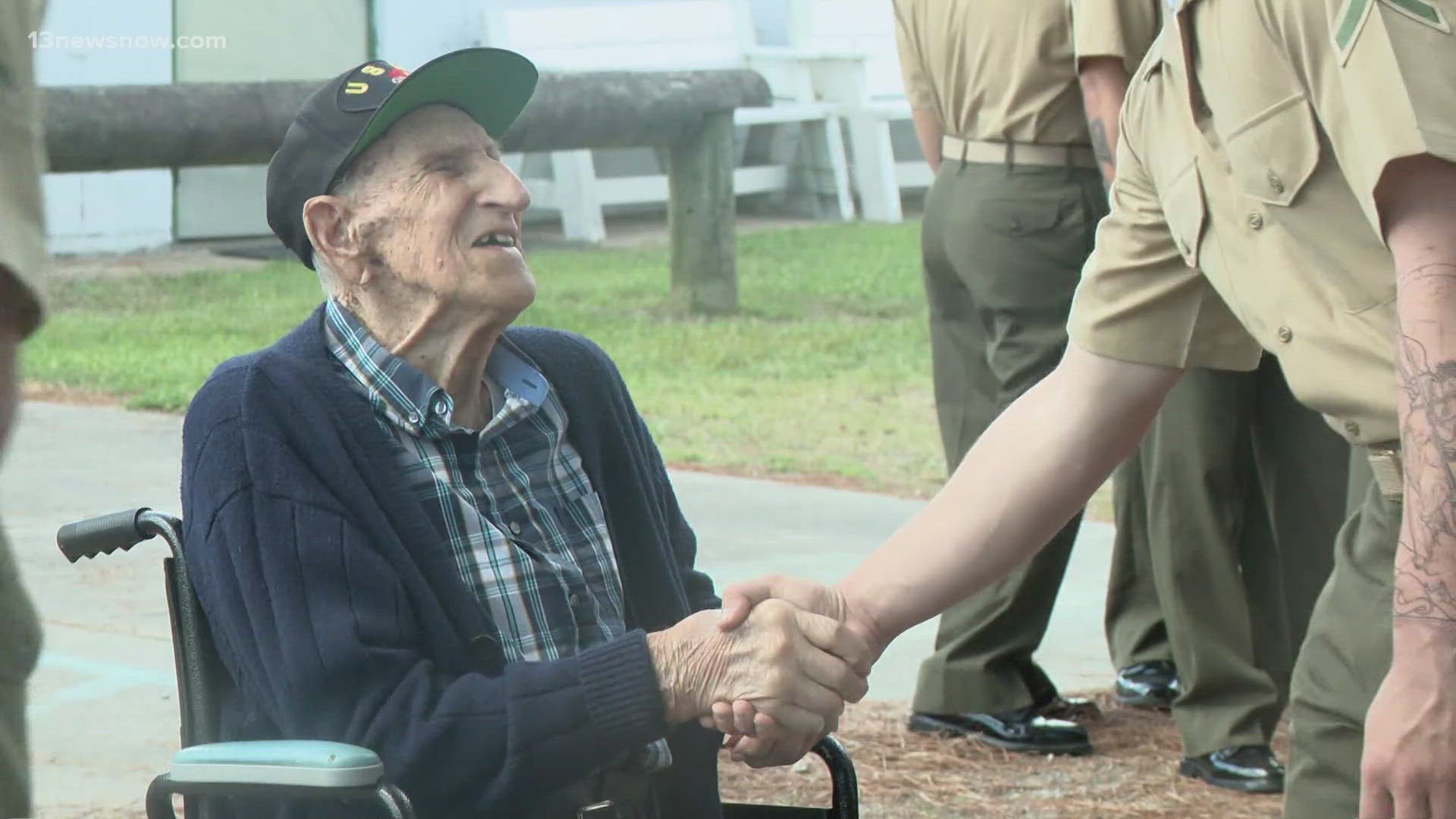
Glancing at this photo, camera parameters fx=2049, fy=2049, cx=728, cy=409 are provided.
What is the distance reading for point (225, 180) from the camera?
15609 mm

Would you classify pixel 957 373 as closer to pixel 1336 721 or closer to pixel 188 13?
pixel 1336 721

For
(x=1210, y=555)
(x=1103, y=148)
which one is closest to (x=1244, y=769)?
(x=1210, y=555)

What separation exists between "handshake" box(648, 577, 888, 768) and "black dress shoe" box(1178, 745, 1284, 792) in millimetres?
2044

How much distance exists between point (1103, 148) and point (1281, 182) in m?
2.21

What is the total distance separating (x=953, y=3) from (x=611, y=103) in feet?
23.7

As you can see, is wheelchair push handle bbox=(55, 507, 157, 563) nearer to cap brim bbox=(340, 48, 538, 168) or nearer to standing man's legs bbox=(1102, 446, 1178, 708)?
cap brim bbox=(340, 48, 538, 168)

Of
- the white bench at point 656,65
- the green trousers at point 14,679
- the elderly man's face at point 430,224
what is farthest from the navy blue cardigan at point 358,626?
the white bench at point 656,65

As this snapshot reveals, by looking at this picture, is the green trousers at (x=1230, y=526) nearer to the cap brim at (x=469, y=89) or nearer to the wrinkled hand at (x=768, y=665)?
the wrinkled hand at (x=768, y=665)

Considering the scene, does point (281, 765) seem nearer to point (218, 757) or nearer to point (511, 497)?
point (218, 757)

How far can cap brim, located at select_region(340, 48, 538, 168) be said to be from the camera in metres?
2.70

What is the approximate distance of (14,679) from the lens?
1949 millimetres

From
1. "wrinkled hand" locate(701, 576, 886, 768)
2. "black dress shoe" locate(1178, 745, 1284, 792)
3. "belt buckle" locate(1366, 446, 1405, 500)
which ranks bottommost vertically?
"black dress shoe" locate(1178, 745, 1284, 792)

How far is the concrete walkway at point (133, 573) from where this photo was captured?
4.79 metres

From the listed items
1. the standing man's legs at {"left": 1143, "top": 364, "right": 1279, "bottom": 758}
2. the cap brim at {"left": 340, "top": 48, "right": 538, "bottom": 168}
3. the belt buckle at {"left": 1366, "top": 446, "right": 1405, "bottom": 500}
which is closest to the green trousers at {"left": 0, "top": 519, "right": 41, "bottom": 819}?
the cap brim at {"left": 340, "top": 48, "right": 538, "bottom": 168}
